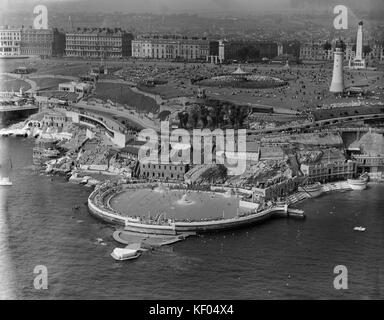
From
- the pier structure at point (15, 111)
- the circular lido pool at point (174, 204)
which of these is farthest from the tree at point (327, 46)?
the circular lido pool at point (174, 204)

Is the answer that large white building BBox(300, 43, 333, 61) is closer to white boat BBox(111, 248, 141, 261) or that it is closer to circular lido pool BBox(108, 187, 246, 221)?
circular lido pool BBox(108, 187, 246, 221)

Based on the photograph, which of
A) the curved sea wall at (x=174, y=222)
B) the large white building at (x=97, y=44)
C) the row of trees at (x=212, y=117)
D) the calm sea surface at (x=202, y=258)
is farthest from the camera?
Result: the large white building at (x=97, y=44)

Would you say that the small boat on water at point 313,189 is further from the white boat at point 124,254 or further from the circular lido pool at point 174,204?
the white boat at point 124,254

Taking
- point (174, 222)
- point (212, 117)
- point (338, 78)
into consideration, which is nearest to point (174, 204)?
point (174, 222)

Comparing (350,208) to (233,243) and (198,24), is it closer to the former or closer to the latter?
(233,243)

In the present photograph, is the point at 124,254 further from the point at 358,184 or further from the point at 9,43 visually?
the point at 9,43
